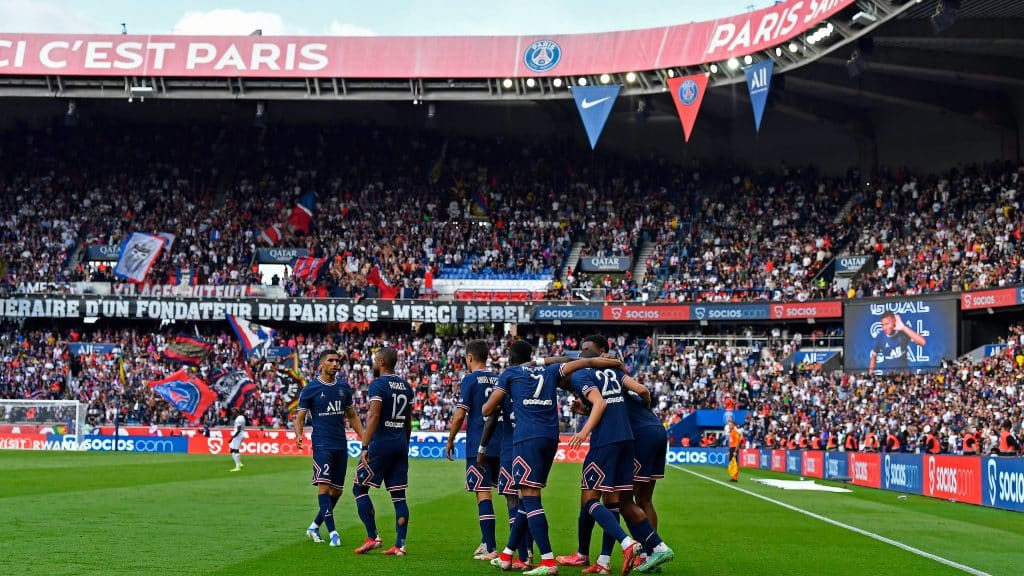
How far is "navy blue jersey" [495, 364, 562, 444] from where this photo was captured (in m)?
11.5

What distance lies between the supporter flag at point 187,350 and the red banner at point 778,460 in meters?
26.5

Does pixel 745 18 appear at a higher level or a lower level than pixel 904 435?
higher

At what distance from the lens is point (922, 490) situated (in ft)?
94.4

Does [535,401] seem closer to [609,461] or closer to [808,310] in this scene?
[609,461]

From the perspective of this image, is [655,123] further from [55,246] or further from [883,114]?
[55,246]

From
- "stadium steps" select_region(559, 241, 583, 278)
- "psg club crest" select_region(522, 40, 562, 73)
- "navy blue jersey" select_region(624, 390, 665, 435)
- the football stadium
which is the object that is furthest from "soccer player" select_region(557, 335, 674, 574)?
"stadium steps" select_region(559, 241, 583, 278)

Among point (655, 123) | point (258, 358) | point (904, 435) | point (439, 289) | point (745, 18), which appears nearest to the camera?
point (904, 435)

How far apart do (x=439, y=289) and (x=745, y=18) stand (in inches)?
779

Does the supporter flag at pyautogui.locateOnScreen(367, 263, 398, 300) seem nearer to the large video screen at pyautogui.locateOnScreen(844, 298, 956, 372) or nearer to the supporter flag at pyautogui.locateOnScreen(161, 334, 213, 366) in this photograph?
the supporter flag at pyautogui.locateOnScreen(161, 334, 213, 366)

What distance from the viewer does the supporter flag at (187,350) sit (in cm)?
5475

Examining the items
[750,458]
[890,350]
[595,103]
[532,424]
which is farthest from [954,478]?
[595,103]

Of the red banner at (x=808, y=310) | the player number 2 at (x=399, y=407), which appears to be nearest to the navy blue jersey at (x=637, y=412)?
the player number 2 at (x=399, y=407)

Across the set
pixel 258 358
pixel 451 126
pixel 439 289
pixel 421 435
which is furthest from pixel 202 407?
pixel 451 126

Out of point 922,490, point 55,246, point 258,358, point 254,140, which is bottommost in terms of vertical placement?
point 922,490
